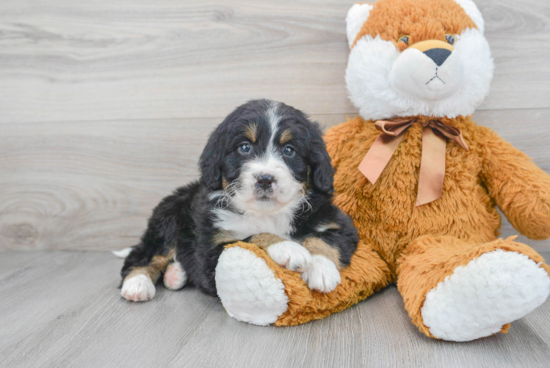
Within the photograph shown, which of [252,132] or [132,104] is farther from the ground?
[252,132]

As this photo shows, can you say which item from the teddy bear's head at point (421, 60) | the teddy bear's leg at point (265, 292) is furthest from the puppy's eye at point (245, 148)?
the teddy bear's head at point (421, 60)

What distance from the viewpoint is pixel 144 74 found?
2.60 m

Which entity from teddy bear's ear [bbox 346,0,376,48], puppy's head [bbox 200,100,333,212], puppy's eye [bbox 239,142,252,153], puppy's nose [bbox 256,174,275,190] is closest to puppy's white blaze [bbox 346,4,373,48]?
teddy bear's ear [bbox 346,0,376,48]

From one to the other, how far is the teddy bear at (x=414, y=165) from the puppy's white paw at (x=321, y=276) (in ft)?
0.15

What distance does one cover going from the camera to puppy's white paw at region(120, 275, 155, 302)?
6.23ft

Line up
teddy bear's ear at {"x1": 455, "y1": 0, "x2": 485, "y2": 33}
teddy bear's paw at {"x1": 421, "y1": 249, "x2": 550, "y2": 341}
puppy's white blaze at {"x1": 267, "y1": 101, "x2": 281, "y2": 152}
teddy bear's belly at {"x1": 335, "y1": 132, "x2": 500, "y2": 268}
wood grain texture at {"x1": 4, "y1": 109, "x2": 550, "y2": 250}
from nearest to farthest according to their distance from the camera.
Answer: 1. teddy bear's paw at {"x1": 421, "y1": 249, "x2": 550, "y2": 341}
2. puppy's white blaze at {"x1": 267, "y1": 101, "x2": 281, "y2": 152}
3. teddy bear's belly at {"x1": 335, "y1": 132, "x2": 500, "y2": 268}
4. teddy bear's ear at {"x1": 455, "y1": 0, "x2": 485, "y2": 33}
5. wood grain texture at {"x1": 4, "y1": 109, "x2": 550, "y2": 250}

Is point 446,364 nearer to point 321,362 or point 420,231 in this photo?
point 321,362

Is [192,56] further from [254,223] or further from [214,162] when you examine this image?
[254,223]

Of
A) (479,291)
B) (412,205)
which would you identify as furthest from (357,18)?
(479,291)

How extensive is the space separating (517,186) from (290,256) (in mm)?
1077

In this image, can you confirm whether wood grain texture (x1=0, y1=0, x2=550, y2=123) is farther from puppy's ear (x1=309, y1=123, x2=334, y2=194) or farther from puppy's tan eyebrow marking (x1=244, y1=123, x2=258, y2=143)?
puppy's tan eyebrow marking (x1=244, y1=123, x2=258, y2=143)

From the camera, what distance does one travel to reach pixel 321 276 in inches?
61.6

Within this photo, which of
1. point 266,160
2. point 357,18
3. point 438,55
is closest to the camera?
point 266,160

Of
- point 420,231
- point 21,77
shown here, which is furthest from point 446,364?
point 21,77
